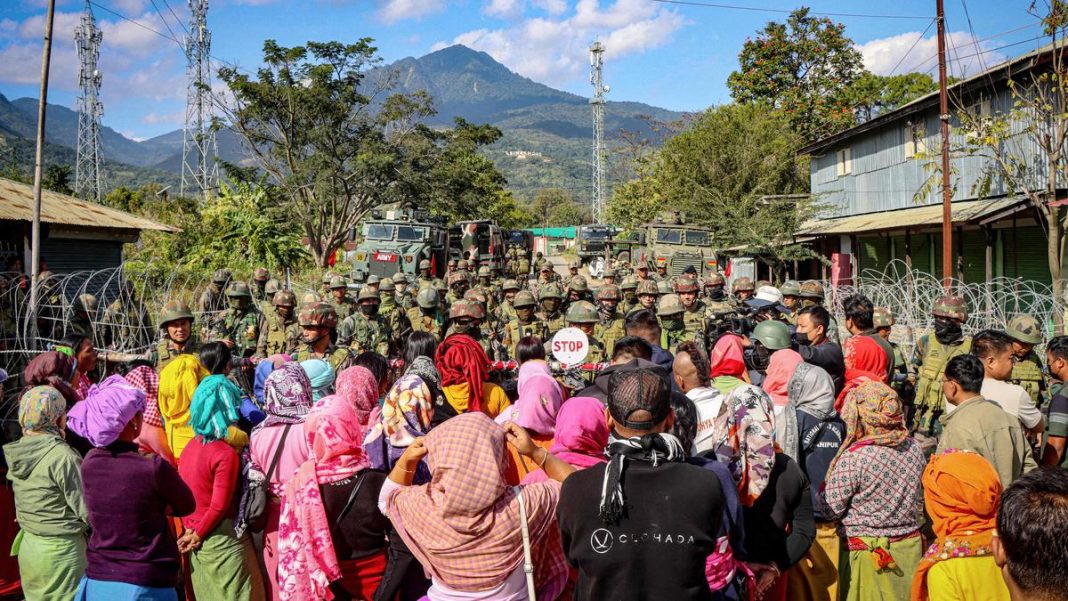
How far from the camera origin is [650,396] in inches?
113

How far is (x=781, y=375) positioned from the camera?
4.49 m

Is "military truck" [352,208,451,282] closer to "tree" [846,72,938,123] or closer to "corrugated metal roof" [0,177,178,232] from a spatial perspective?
"corrugated metal roof" [0,177,178,232]

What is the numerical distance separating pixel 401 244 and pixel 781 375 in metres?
17.5

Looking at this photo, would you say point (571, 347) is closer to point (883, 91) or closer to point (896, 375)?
point (896, 375)

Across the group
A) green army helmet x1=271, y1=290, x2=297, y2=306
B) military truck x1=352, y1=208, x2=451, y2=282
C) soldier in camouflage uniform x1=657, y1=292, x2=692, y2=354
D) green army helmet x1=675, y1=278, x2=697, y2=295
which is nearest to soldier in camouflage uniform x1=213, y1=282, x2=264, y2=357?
green army helmet x1=271, y1=290, x2=297, y2=306

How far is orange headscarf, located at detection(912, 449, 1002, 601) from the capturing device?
10.8 feet

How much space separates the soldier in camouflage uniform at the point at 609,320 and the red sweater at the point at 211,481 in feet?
16.2

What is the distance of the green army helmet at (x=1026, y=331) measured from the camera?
5.62 m

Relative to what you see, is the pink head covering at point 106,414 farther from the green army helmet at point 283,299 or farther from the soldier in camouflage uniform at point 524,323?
the soldier in camouflage uniform at point 524,323

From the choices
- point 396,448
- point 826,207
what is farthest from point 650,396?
point 826,207

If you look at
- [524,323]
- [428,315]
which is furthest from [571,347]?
[428,315]

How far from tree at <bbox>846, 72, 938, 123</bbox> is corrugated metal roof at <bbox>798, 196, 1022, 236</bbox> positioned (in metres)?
13.6

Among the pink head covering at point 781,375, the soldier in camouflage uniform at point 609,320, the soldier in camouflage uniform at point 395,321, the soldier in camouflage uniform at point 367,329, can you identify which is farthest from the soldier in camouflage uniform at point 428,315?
the pink head covering at point 781,375

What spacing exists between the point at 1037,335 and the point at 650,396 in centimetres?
425
